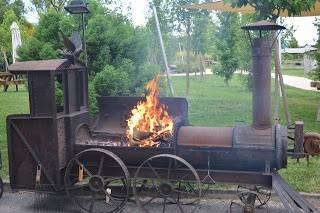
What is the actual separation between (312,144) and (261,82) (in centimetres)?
122

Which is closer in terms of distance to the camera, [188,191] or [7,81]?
[188,191]

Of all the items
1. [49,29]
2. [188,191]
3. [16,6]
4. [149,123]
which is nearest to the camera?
[149,123]

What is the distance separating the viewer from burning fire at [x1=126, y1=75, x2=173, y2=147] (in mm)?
6336

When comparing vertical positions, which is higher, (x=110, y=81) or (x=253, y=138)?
(x=110, y=81)

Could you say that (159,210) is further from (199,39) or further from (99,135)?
(199,39)

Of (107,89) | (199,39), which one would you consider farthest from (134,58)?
(199,39)

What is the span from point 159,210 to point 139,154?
90cm

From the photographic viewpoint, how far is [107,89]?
9.94m

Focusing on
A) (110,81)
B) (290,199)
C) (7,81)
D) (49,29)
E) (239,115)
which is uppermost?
(49,29)

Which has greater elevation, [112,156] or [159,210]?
[112,156]

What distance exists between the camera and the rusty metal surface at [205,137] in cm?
595

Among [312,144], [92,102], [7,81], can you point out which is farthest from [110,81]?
[7,81]

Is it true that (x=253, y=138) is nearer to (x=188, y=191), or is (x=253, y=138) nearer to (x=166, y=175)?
(x=166, y=175)

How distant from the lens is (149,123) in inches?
258
